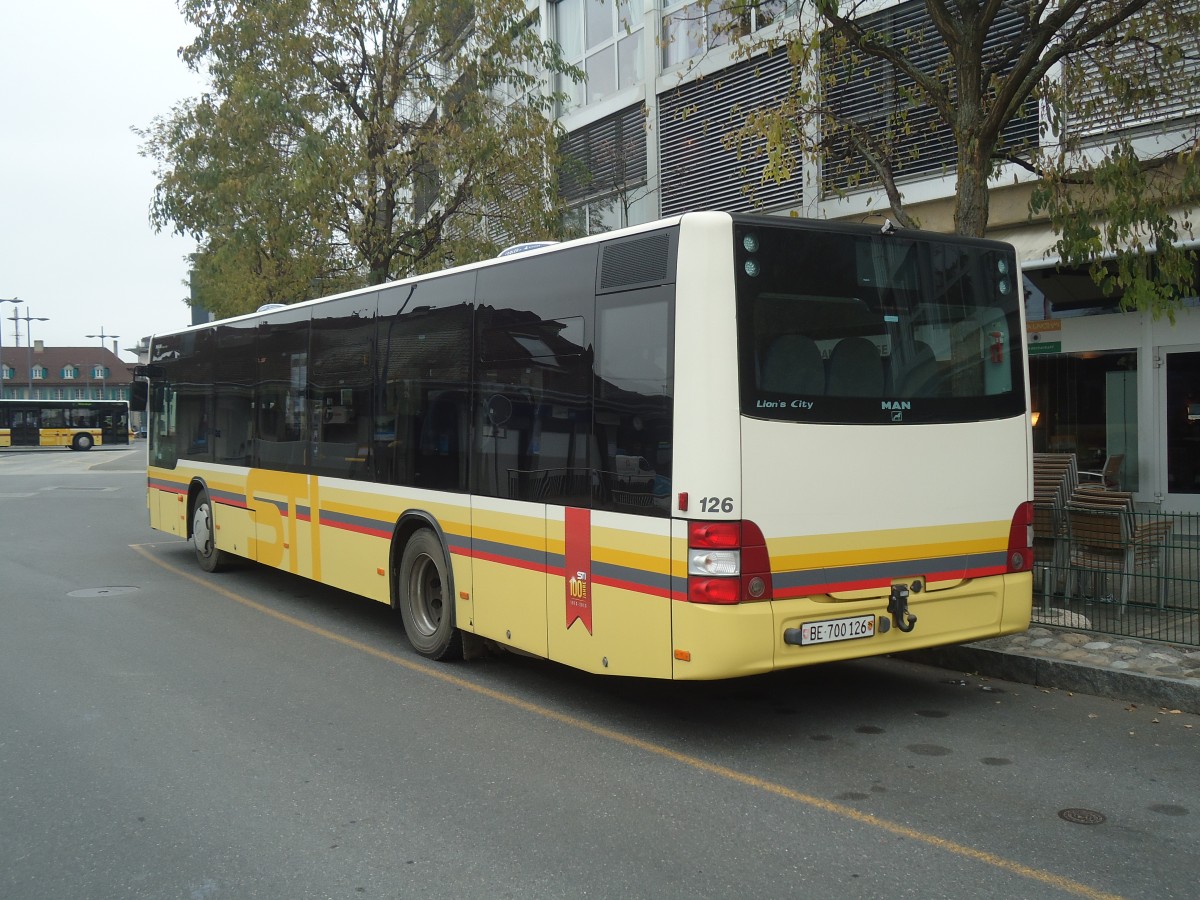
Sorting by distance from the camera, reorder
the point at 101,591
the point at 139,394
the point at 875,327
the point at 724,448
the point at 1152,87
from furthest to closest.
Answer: the point at 139,394 < the point at 101,591 < the point at 1152,87 < the point at 875,327 < the point at 724,448

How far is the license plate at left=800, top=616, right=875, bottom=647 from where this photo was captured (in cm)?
599

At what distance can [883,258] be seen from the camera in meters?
6.40

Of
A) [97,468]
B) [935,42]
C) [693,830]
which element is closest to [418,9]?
[935,42]

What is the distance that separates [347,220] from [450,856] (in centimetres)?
1516

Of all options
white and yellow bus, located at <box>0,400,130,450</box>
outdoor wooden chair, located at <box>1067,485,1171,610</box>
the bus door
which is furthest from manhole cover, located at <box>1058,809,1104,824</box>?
the bus door

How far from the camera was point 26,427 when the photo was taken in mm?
61219

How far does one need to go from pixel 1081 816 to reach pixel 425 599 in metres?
5.08

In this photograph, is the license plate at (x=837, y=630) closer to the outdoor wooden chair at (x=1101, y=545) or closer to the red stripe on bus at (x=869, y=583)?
the red stripe on bus at (x=869, y=583)

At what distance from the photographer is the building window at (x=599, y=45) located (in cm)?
1988

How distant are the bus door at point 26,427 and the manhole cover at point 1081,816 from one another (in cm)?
6537

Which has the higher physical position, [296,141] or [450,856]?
[296,141]

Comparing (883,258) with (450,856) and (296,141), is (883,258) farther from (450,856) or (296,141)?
(296,141)

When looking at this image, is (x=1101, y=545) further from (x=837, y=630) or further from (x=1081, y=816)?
(x=1081, y=816)

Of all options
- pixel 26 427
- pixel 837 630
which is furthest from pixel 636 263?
pixel 26 427
